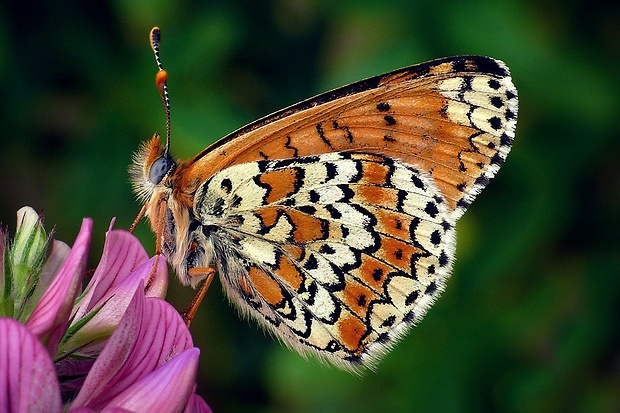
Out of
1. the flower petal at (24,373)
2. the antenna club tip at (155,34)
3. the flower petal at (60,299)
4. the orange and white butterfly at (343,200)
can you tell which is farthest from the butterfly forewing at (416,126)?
the flower petal at (24,373)

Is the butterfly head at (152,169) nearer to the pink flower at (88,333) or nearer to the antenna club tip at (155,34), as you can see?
the antenna club tip at (155,34)

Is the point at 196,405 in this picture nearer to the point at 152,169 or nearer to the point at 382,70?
the point at 152,169

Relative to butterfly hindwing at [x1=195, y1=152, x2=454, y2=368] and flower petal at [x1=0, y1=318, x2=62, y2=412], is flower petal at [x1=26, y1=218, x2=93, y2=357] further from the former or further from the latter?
butterfly hindwing at [x1=195, y1=152, x2=454, y2=368]

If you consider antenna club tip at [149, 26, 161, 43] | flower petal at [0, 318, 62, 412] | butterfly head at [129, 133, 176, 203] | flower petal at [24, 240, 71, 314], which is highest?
antenna club tip at [149, 26, 161, 43]

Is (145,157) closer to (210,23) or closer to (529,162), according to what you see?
(210,23)

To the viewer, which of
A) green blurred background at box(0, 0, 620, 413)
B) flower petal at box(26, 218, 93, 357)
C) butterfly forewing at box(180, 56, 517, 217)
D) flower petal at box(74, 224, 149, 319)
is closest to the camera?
flower petal at box(26, 218, 93, 357)

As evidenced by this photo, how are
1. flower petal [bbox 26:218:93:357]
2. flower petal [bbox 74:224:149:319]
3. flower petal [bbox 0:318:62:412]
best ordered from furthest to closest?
flower petal [bbox 74:224:149:319]
flower petal [bbox 26:218:93:357]
flower petal [bbox 0:318:62:412]

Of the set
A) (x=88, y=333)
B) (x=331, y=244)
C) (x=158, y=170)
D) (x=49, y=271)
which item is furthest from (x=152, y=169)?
(x=88, y=333)

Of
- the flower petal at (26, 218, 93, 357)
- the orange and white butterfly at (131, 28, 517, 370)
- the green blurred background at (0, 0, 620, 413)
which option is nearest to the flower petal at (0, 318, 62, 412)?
the flower petal at (26, 218, 93, 357)
